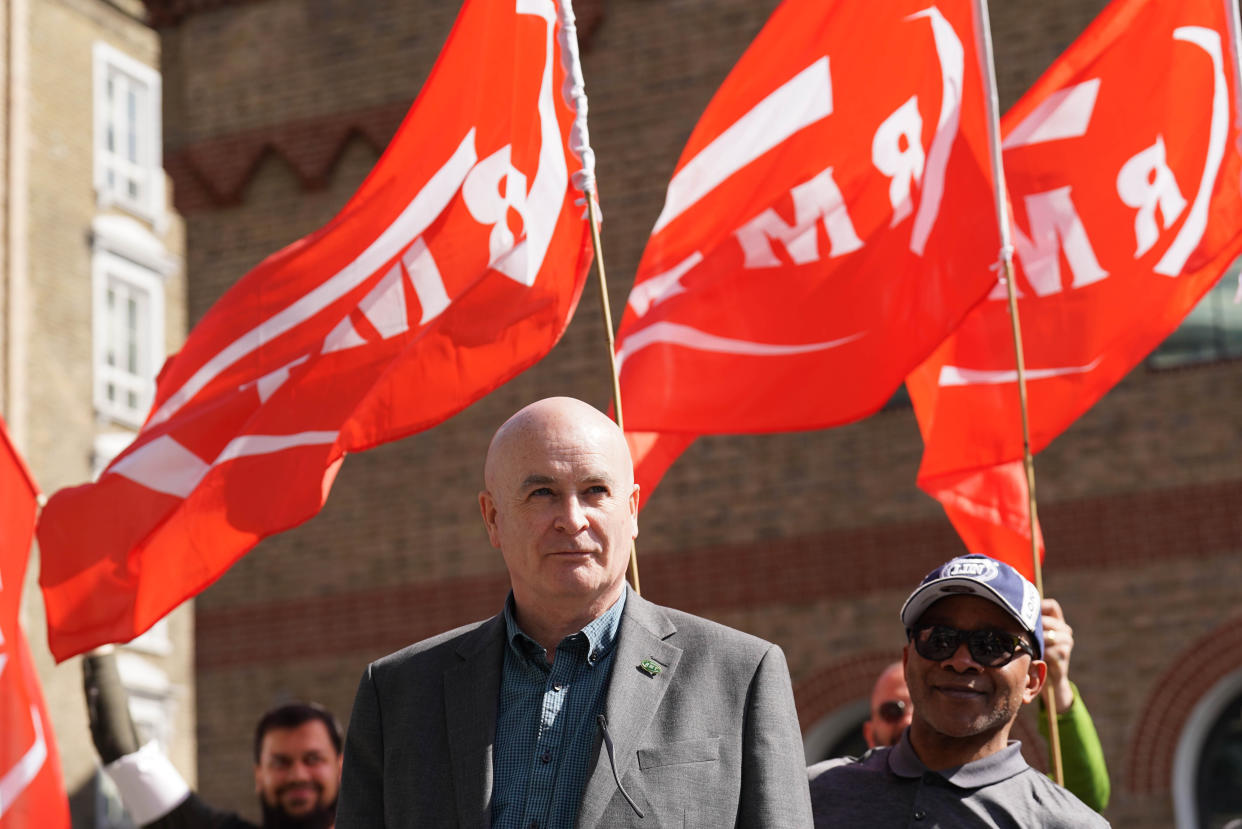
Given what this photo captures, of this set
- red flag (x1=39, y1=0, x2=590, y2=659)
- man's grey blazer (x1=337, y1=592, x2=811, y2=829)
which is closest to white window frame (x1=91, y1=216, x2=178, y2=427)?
red flag (x1=39, y1=0, x2=590, y2=659)

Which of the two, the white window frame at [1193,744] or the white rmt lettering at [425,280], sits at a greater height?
the white rmt lettering at [425,280]

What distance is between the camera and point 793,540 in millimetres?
11875

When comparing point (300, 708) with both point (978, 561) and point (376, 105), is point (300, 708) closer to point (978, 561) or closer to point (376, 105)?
point (978, 561)

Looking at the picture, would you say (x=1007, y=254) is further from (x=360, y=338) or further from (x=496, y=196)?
(x=360, y=338)

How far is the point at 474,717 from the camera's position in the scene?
312cm

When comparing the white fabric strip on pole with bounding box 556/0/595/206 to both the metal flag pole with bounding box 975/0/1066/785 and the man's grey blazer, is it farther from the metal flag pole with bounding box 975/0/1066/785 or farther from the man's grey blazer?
the man's grey blazer

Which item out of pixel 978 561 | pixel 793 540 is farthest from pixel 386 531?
pixel 978 561

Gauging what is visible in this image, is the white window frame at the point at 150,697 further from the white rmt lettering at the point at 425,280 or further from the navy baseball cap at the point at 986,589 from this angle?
the navy baseball cap at the point at 986,589

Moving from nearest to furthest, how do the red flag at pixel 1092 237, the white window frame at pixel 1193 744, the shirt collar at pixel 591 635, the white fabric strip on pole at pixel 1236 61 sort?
the shirt collar at pixel 591 635
the red flag at pixel 1092 237
the white fabric strip on pole at pixel 1236 61
the white window frame at pixel 1193 744

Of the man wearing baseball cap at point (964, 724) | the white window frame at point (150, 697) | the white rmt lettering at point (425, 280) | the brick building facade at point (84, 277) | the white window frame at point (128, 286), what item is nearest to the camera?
the man wearing baseball cap at point (964, 724)

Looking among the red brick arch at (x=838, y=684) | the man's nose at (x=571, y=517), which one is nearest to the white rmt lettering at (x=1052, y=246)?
the man's nose at (x=571, y=517)

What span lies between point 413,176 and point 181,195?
7.83m

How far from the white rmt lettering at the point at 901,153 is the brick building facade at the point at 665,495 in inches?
197

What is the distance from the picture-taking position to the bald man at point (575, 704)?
2998 mm
